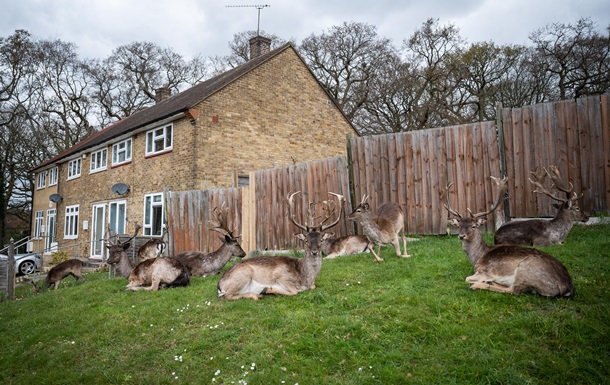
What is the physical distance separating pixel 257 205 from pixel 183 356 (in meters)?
7.88

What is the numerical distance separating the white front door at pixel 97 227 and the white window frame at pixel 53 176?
319 inches

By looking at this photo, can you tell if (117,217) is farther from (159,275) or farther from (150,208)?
(159,275)

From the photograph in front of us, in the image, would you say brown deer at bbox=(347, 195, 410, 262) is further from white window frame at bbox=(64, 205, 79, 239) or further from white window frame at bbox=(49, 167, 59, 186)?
white window frame at bbox=(49, 167, 59, 186)

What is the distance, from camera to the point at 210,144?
1675 cm

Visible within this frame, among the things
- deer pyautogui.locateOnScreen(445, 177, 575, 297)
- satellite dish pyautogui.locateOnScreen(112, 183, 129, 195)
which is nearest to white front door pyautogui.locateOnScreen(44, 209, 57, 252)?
satellite dish pyautogui.locateOnScreen(112, 183, 129, 195)

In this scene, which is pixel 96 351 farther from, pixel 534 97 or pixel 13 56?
pixel 13 56

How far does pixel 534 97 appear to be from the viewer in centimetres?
2484

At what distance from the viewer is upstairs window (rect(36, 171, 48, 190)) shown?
1206 inches

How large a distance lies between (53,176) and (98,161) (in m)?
8.58

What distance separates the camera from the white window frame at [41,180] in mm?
30528

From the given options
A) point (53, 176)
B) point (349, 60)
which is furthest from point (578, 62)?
point (53, 176)

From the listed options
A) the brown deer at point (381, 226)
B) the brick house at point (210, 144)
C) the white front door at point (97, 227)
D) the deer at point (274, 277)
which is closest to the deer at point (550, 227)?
the brown deer at point (381, 226)

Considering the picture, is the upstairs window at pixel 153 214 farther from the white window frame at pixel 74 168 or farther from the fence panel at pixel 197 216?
the white window frame at pixel 74 168

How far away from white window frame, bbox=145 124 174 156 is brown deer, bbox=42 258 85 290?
669cm
